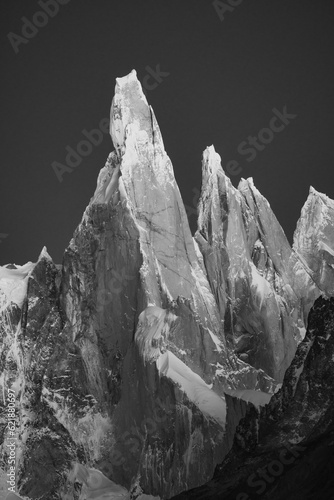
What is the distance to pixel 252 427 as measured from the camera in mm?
151500

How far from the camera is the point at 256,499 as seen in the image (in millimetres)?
125500

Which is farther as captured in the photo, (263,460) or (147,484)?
(147,484)

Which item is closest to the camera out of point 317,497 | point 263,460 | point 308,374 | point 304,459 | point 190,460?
point 317,497

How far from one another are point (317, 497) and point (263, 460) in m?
19.0

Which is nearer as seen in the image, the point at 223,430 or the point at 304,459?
the point at 304,459

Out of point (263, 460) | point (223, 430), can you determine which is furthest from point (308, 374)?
point (223, 430)

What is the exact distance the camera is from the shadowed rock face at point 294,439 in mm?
121688

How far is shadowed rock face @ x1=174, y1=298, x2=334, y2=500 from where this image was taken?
121688 millimetres

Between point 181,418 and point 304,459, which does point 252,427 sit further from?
point 181,418

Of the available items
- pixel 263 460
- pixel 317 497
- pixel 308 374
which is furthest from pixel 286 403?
pixel 317 497

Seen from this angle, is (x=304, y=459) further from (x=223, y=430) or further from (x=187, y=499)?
(x=223, y=430)

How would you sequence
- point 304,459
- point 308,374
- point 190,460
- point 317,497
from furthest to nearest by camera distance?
point 190,460, point 308,374, point 304,459, point 317,497

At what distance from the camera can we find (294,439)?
14012cm

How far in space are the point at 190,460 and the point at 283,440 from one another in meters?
54.2
